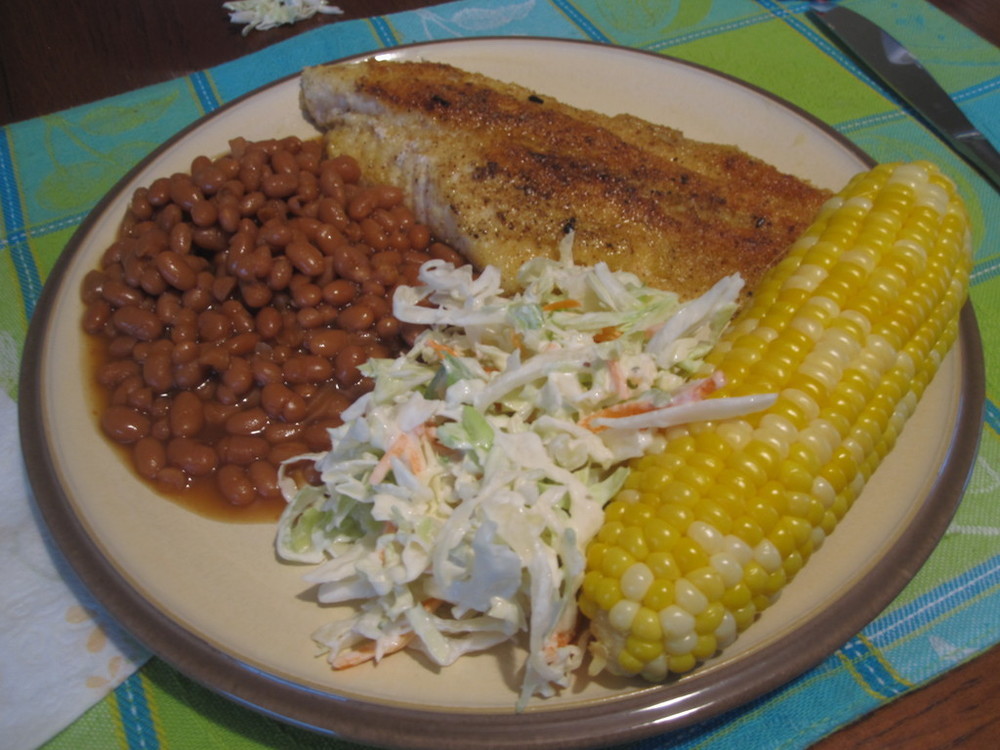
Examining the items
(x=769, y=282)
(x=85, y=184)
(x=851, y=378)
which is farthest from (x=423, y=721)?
(x=85, y=184)

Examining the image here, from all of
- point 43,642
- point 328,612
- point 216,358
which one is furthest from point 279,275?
point 43,642

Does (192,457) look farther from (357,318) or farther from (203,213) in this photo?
(203,213)

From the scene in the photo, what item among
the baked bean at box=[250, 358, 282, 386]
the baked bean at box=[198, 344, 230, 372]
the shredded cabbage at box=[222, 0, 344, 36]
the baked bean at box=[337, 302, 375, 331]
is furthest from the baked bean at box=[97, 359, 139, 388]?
the shredded cabbage at box=[222, 0, 344, 36]

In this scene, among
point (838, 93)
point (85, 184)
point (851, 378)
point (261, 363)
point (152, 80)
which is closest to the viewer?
point (851, 378)

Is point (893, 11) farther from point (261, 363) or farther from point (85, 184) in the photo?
point (85, 184)

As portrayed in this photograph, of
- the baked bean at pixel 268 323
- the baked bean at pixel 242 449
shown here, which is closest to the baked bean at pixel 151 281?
the baked bean at pixel 268 323

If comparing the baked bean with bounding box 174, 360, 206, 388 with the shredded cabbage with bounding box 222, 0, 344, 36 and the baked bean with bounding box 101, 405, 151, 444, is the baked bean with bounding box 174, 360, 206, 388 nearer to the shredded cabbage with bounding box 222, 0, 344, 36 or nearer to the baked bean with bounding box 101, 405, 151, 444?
the baked bean with bounding box 101, 405, 151, 444
